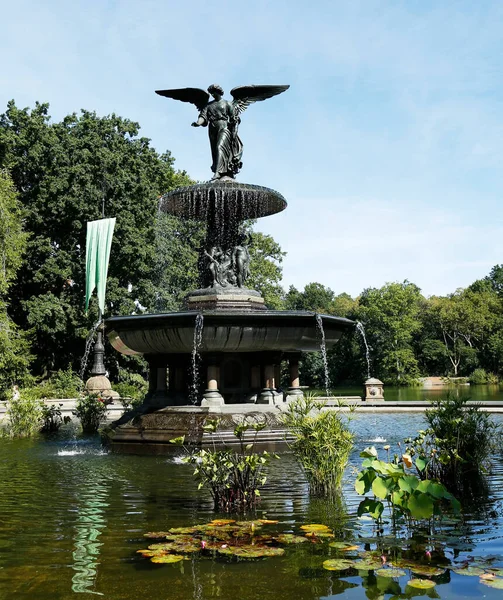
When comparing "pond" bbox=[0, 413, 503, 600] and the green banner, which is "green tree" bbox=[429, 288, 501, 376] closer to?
the green banner

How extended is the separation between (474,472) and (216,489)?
315 centimetres

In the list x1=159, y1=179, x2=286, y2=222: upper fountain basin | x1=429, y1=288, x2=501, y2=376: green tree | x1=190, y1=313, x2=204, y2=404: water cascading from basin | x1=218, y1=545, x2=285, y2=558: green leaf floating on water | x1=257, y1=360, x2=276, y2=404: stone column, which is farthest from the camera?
x1=429, y1=288, x2=501, y2=376: green tree

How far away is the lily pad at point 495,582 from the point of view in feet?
13.1

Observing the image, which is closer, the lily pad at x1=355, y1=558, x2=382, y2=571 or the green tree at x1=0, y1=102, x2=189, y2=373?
the lily pad at x1=355, y1=558, x2=382, y2=571

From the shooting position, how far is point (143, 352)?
1280cm

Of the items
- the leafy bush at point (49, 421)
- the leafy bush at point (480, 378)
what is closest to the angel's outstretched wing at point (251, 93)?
the leafy bush at point (49, 421)

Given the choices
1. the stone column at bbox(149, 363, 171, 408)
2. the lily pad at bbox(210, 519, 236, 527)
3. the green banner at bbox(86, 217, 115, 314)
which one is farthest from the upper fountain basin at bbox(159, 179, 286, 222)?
the lily pad at bbox(210, 519, 236, 527)

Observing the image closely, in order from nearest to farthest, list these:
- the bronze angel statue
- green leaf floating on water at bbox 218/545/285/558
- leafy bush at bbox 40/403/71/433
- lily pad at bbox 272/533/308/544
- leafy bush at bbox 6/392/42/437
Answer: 1. green leaf floating on water at bbox 218/545/285/558
2. lily pad at bbox 272/533/308/544
3. the bronze angel statue
4. leafy bush at bbox 6/392/42/437
5. leafy bush at bbox 40/403/71/433

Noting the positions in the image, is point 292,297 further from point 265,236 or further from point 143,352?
point 143,352

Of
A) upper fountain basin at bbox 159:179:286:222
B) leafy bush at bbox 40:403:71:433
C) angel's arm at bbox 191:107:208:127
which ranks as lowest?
leafy bush at bbox 40:403:71:433

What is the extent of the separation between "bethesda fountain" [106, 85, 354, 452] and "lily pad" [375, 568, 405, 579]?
21.7 ft

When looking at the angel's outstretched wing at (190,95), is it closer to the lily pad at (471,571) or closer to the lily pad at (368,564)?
the lily pad at (368,564)

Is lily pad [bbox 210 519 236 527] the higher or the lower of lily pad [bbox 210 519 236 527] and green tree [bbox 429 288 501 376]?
the lower

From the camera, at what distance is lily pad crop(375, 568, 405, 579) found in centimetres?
430
